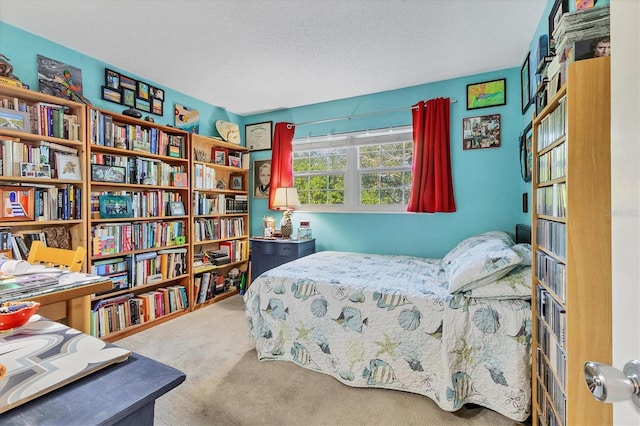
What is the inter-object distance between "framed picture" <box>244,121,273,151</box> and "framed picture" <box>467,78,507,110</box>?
2.37 metres

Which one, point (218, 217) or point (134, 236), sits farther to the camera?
point (218, 217)

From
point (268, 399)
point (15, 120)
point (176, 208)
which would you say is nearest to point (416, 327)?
point (268, 399)

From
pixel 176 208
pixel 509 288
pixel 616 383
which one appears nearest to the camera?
pixel 616 383

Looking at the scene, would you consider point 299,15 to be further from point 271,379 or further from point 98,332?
point 98,332

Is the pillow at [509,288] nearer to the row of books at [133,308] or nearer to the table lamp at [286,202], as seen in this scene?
the table lamp at [286,202]

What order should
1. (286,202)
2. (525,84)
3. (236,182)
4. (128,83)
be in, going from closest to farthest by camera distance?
(525,84), (128,83), (286,202), (236,182)

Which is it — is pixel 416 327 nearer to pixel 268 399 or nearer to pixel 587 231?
pixel 268 399

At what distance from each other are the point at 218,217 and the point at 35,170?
5.93 ft

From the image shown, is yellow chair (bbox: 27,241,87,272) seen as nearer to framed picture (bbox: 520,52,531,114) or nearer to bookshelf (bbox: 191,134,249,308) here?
bookshelf (bbox: 191,134,249,308)

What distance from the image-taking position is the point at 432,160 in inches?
119

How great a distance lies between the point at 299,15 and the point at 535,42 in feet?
5.67

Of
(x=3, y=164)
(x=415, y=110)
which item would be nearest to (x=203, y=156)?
(x=3, y=164)

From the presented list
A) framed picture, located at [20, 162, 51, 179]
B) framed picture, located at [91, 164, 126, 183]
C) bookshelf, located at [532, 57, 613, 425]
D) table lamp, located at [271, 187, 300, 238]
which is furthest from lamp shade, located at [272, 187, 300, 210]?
bookshelf, located at [532, 57, 613, 425]

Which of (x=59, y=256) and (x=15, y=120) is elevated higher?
(x=15, y=120)
